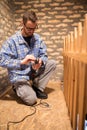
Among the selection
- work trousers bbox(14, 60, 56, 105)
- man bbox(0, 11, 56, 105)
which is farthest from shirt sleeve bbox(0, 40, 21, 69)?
work trousers bbox(14, 60, 56, 105)

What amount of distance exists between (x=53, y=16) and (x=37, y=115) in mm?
1970

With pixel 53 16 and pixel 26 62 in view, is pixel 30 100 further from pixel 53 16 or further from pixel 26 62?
pixel 53 16

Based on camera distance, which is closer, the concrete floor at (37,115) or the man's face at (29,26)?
the concrete floor at (37,115)

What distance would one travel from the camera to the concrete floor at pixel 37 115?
140 cm

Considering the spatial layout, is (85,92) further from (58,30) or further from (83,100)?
(58,30)

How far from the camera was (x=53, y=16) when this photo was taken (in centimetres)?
303

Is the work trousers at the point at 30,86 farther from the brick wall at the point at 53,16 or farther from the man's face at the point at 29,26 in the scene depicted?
the brick wall at the point at 53,16

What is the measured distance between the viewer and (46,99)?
2.07 metres

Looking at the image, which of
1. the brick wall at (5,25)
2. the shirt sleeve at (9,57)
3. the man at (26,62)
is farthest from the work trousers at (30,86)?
the brick wall at (5,25)

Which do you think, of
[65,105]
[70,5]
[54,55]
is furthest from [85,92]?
[70,5]

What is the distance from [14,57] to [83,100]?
45.6 inches

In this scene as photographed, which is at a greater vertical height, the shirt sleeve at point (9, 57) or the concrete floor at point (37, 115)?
the shirt sleeve at point (9, 57)

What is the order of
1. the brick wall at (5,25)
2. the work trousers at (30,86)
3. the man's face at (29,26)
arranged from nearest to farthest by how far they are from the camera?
the man's face at (29,26) → the work trousers at (30,86) → the brick wall at (5,25)

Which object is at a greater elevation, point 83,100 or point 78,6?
point 78,6
